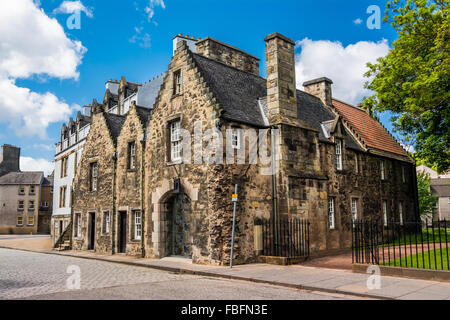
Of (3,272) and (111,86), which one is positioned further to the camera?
(111,86)

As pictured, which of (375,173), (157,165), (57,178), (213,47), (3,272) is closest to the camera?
(3,272)

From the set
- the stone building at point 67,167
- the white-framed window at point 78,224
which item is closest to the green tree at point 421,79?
the white-framed window at point 78,224

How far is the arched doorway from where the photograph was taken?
17.0 metres

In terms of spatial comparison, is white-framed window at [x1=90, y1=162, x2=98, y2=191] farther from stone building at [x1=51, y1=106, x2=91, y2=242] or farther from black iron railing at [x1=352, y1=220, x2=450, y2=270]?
black iron railing at [x1=352, y1=220, x2=450, y2=270]

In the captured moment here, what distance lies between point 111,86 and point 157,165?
2124cm

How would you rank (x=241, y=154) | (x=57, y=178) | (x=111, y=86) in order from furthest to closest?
(x=57, y=178), (x=111, y=86), (x=241, y=154)

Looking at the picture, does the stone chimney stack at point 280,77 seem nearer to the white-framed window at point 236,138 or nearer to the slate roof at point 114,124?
the white-framed window at point 236,138

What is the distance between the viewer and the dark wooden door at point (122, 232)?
20672 millimetres

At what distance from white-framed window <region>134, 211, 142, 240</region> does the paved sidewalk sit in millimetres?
4763

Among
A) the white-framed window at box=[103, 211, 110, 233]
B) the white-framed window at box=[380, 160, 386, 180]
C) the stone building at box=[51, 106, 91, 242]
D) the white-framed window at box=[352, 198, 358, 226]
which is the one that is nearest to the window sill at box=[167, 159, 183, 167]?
the white-framed window at box=[103, 211, 110, 233]

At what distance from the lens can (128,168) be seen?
68.7 feet

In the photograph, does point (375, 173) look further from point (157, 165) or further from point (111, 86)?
point (111, 86)

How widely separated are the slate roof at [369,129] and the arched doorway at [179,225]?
1207cm
